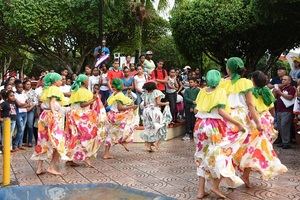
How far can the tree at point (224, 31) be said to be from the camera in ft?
64.0

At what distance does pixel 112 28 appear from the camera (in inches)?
1136

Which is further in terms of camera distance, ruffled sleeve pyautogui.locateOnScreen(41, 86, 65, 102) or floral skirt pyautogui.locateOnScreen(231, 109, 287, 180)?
ruffled sleeve pyautogui.locateOnScreen(41, 86, 65, 102)

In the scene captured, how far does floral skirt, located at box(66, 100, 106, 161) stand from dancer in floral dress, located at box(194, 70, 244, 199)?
341 centimetres

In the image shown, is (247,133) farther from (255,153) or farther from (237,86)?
(237,86)

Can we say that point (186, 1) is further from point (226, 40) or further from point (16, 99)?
point (16, 99)

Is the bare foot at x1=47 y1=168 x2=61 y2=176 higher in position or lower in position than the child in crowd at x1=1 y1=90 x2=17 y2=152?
lower

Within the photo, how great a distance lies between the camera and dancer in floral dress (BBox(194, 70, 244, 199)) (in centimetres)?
618

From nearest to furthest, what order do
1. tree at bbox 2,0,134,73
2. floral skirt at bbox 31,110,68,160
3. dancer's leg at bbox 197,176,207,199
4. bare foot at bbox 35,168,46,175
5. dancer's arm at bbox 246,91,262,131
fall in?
dancer's leg at bbox 197,176,207,199
dancer's arm at bbox 246,91,262,131
floral skirt at bbox 31,110,68,160
bare foot at bbox 35,168,46,175
tree at bbox 2,0,134,73

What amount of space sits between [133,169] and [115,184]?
1.71 meters

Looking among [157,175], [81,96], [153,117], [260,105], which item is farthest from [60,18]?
[260,105]

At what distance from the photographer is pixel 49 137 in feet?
27.8

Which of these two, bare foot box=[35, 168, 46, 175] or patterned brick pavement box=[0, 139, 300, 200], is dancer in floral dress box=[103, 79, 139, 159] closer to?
patterned brick pavement box=[0, 139, 300, 200]

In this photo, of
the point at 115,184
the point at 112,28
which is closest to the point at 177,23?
the point at 112,28

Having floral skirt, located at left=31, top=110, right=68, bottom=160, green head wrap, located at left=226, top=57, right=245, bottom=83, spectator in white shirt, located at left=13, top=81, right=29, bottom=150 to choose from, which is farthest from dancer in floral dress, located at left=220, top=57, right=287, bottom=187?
spectator in white shirt, located at left=13, top=81, right=29, bottom=150
